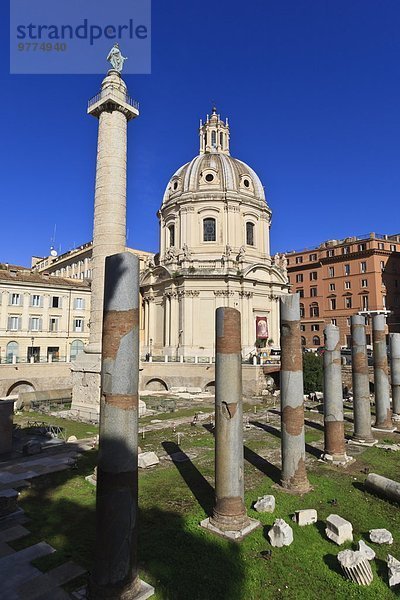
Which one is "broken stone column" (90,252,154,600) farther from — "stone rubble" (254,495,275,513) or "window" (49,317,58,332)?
"window" (49,317,58,332)

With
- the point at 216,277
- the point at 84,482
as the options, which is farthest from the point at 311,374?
the point at 84,482

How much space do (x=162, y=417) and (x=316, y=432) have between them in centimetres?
848

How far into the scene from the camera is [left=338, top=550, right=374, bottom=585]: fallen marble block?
273 inches

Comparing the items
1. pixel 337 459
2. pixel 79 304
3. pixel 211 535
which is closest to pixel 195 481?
pixel 211 535

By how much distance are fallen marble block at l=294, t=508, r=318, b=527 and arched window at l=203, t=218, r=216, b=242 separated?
3710cm

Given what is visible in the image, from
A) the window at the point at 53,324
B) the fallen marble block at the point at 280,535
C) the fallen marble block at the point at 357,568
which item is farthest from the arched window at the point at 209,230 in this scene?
the fallen marble block at the point at 357,568

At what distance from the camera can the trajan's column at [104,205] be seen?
22797 mm

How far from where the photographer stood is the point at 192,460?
14227 mm

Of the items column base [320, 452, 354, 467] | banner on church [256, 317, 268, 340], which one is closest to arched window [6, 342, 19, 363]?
banner on church [256, 317, 268, 340]

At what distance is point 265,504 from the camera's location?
973 cm

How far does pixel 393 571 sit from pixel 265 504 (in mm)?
3260

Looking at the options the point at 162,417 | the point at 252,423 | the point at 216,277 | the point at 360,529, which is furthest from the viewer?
the point at 216,277

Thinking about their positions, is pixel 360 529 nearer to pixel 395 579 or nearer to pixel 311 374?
pixel 395 579

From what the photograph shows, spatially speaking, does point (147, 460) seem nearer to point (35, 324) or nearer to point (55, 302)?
point (35, 324)
